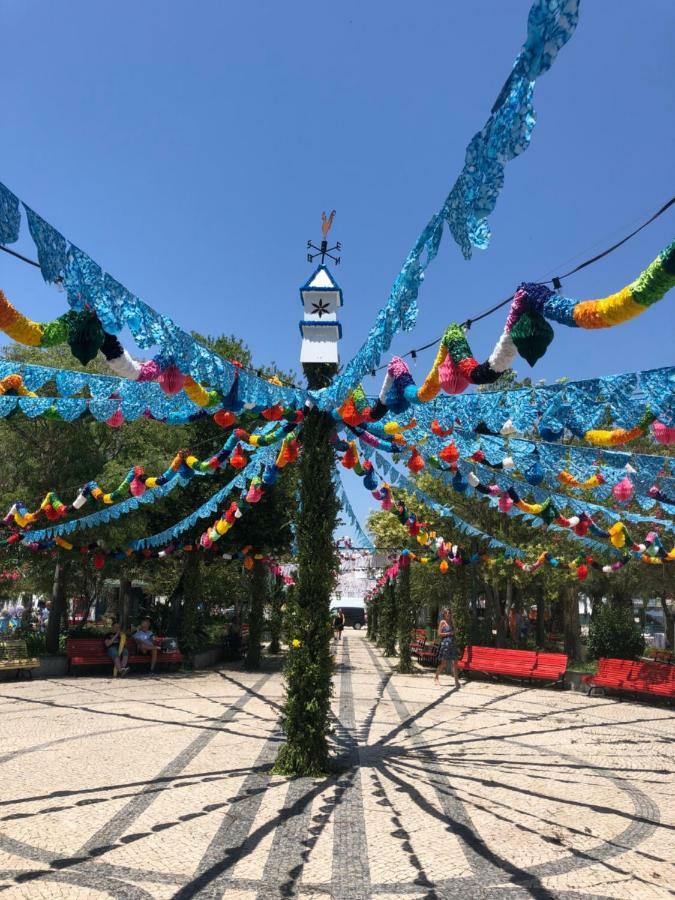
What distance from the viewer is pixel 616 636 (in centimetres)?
1600

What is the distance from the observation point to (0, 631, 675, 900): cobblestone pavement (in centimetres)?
421

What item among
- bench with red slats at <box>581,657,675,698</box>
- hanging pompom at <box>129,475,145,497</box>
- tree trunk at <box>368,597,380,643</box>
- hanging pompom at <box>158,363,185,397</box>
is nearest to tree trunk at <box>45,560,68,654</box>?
hanging pompom at <box>129,475,145,497</box>

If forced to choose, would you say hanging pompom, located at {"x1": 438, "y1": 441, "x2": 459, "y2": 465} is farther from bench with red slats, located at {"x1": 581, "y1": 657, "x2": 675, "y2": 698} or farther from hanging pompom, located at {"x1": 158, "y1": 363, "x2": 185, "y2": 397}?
bench with red slats, located at {"x1": 581, "y1": 657, "x2": 675, "y2": 698}

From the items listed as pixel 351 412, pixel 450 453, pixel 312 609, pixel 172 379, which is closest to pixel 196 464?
pixel 312 609

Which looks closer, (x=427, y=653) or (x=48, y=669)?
(x=48, y=669)

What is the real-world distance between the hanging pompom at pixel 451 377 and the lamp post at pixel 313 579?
2606mm

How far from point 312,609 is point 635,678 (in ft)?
30.0

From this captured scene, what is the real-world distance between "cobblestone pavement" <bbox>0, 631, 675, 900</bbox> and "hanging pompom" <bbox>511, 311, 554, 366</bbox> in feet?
11.7

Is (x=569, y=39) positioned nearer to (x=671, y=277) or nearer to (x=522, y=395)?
(x=671, y=277)

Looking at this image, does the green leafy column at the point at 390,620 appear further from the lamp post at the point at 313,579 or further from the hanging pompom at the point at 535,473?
the lamp post at the point at 313,579

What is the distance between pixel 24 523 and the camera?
447 inches

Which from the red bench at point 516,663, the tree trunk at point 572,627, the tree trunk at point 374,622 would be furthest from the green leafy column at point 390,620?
the tree trunk at point 374,622

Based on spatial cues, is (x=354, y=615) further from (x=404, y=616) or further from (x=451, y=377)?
(x=451, y=377)

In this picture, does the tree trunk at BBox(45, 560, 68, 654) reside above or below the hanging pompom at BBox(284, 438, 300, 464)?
below
